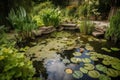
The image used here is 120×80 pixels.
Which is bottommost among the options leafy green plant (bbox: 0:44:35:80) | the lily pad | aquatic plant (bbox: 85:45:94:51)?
the lily pad

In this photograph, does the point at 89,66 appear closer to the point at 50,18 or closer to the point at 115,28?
the point at 115,28

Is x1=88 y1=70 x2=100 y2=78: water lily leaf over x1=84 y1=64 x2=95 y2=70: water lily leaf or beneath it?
beneath

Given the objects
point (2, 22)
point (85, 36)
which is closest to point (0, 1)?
point (2, 22)

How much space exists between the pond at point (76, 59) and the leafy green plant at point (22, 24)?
53 cm

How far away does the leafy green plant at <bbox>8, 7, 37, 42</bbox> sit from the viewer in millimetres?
5004

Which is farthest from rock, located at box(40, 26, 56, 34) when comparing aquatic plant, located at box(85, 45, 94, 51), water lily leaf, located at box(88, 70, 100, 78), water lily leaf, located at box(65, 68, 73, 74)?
water lily leaf, located at box(88, 70, 100, 78)

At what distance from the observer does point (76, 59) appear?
3871 mm

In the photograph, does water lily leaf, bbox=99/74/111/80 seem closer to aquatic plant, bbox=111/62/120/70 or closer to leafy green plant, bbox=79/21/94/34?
aquatic plant, bbox=111/62/120/70

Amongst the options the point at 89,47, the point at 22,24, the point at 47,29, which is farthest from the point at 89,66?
the point at 47,29

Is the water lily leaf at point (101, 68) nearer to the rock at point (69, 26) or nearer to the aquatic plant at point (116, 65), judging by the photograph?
the aquatic plant at point (116, 65)

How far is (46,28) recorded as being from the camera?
6.43 m

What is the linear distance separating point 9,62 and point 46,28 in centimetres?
424

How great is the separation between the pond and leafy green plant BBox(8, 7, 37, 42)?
1.75 feet

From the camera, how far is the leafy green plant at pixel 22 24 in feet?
16.4
